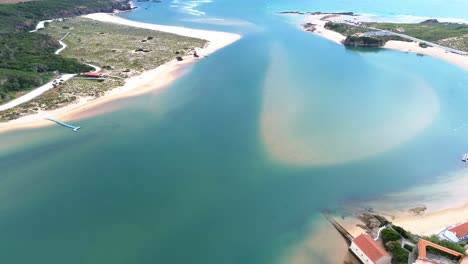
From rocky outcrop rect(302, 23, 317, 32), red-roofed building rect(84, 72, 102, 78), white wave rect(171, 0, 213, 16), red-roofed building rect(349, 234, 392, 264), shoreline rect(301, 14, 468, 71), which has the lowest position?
red-roofed building rect(349, 234, 392, 264)

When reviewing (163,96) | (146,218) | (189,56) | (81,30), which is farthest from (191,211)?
(81,30)

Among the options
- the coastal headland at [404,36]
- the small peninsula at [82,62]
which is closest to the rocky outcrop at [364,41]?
the coastal headland at [404,36]

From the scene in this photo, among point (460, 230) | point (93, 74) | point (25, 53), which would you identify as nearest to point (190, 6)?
point (25, 53)

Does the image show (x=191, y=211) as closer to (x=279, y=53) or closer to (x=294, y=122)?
(x=294, y=122)

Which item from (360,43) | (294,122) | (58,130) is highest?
(360,43)

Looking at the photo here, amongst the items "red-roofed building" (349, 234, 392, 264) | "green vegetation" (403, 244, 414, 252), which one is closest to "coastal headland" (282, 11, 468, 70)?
"green vegetation" (403, 244, 414, 252)

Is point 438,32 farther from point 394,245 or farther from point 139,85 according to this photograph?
point 394,245

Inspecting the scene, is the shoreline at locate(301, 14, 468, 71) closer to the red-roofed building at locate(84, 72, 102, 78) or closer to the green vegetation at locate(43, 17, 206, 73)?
the green vegetation at locate(43, 17, 206, 73)
